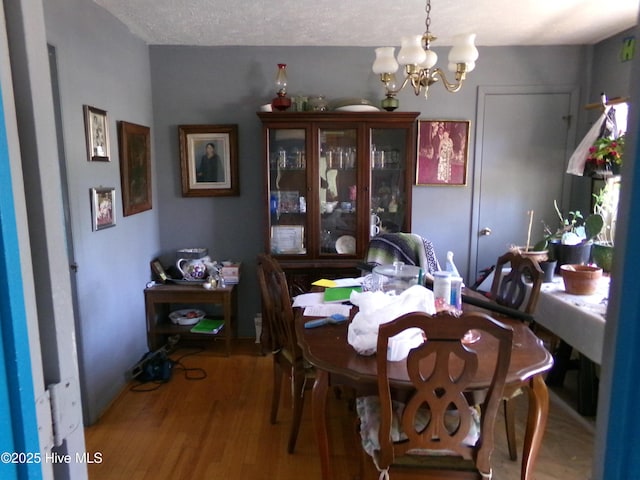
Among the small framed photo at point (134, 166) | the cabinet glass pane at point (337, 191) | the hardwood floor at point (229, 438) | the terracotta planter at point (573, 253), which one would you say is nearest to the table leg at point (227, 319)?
the hardwood floor at point (229, 438)

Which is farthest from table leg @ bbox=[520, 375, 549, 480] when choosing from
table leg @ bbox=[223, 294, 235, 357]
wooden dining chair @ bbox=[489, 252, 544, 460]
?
table leg @ bbox=[223, 294, 235, 357]

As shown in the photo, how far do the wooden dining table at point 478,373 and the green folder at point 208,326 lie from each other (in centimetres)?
175

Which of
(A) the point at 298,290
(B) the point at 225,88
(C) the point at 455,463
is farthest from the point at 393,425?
(B) the point at 225,88

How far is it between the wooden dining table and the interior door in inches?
77.7

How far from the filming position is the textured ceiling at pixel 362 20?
8.44 feet

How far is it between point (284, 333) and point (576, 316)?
1.54 metres

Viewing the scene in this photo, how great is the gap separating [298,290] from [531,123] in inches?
89.6

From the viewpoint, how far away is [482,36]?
3193 millimetres

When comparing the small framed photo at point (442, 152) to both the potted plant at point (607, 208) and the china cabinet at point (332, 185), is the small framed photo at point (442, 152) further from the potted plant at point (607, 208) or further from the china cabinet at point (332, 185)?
the potted plant at point (607, 208)

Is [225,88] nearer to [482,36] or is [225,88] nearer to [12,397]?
[482,36]

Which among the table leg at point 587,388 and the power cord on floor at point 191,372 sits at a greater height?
the table leg at point 587,388

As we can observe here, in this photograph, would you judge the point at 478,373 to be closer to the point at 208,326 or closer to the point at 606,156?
the point at 606,156

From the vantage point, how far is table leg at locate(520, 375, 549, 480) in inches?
62.4

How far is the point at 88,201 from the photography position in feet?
8.01
